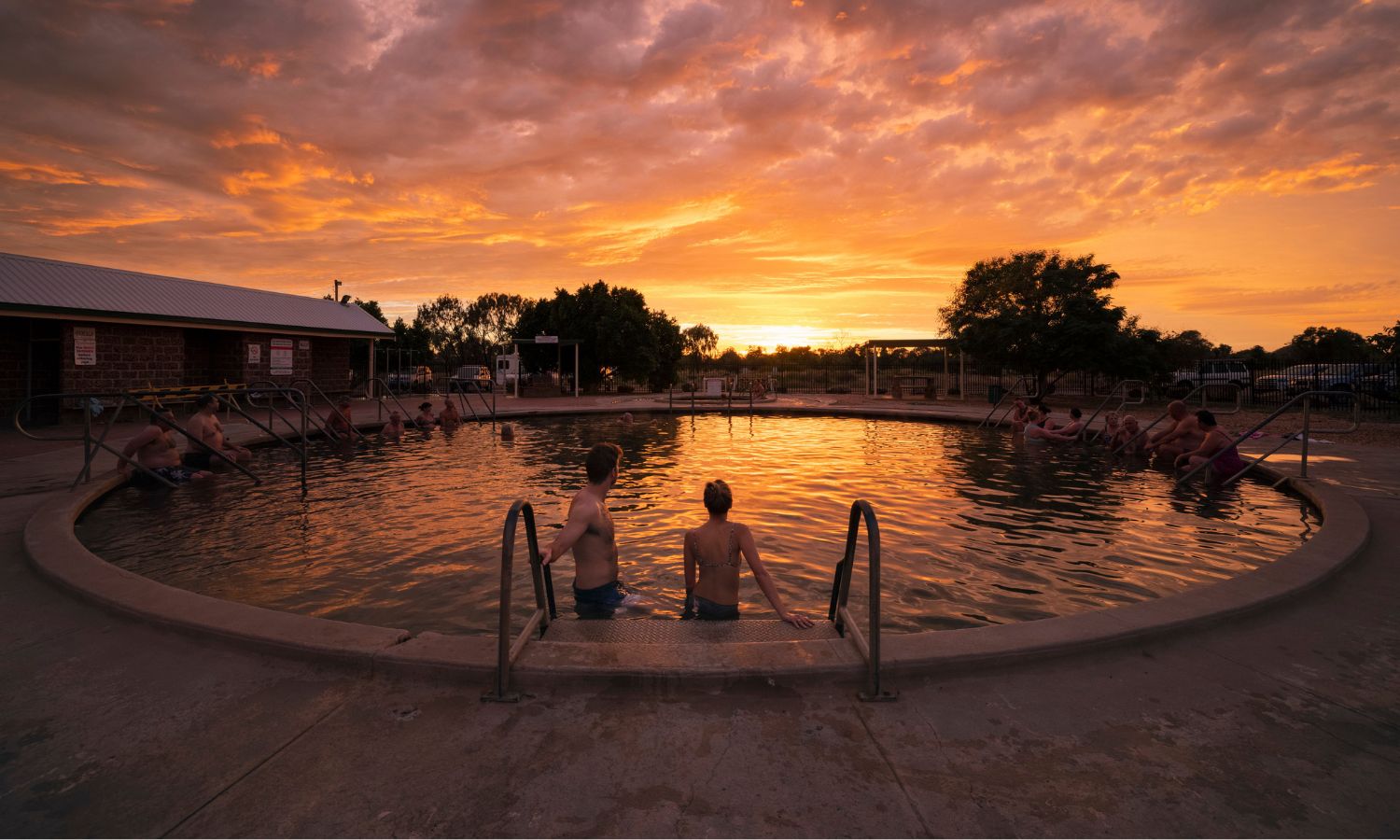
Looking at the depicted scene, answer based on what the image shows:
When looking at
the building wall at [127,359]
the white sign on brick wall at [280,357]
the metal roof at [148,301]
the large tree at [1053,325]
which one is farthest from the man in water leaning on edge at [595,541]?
the large tree at [1053,325]

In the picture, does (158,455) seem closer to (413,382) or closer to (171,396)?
(171,396)

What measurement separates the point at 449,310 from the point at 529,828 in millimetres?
72449

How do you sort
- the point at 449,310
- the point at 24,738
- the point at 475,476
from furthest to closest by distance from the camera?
the point at 449,310
the point at 475,476
the point at 24,738

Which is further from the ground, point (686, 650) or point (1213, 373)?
point (1213, 373)

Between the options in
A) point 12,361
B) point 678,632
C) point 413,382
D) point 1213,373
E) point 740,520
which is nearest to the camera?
Answer: point 678,632

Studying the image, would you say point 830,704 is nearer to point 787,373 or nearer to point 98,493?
point 98,493

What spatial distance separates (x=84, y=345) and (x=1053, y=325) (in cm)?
3218

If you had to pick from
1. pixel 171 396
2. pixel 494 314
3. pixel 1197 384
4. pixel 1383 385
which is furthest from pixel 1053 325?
pixel 494 314

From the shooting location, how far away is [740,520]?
900cm

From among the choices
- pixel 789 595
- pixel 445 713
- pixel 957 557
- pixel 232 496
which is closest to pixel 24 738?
pixel 445 713

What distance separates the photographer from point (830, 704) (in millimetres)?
3287

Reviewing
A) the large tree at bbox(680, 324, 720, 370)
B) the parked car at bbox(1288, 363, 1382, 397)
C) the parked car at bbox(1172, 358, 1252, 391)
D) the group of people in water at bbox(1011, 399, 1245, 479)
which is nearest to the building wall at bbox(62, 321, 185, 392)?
the group of people in water at bbox(1011, 399, 1245, 479)

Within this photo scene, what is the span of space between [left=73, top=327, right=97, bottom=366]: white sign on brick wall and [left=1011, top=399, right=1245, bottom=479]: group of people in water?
24.7m

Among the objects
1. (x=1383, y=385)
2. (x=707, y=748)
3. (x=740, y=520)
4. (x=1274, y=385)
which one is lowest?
(x=740, y=520)
